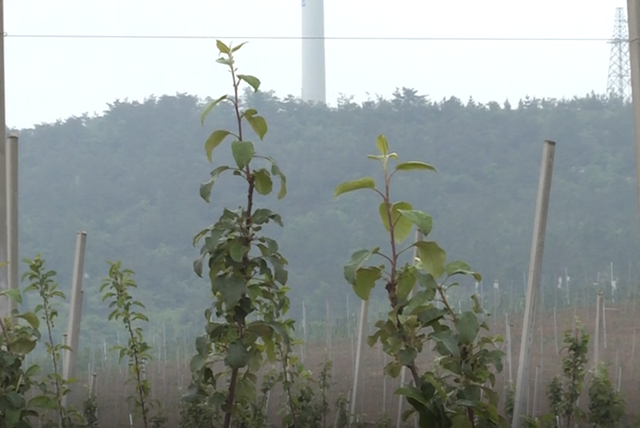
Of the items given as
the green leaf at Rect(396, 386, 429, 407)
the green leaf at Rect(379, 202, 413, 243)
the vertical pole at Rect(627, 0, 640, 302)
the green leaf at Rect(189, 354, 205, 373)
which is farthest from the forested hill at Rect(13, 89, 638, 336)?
the green leaf at Rect(396, 386, 429, 407)

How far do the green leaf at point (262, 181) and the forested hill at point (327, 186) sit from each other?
189 centimetres

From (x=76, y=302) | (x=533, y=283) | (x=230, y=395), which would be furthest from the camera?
(x=76, y=302)

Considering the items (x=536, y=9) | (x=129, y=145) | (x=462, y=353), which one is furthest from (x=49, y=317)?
(x=536, y=9)

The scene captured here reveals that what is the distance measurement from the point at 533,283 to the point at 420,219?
5.75 ft

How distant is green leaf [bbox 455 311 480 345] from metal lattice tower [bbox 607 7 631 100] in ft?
8.10

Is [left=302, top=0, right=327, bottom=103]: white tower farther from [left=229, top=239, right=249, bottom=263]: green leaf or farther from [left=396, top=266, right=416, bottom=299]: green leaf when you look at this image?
[left=396, top=266, right=416, bottom=299]: green leaf

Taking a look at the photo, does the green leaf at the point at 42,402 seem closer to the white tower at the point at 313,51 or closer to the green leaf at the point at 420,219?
the green leaf at the point at 420,219

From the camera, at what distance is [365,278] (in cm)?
179

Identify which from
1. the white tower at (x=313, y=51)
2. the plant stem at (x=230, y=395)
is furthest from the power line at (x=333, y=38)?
the plant stem at (x=230, y=395)

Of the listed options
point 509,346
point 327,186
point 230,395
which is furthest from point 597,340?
point 230,395

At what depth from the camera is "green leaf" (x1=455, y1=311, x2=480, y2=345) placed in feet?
5.94

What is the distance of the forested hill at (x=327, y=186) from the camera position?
396 centimetres

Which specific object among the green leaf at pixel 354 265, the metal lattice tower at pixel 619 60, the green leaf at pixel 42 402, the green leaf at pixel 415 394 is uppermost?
the metal lattice tower at pixel 619 60

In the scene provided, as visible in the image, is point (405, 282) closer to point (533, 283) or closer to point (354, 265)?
point (354, 265)
